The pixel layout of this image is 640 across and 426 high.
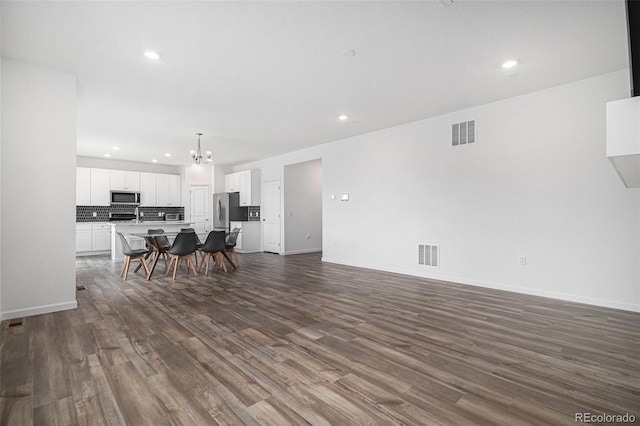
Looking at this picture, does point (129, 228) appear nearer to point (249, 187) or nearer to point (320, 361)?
point (249, 187)

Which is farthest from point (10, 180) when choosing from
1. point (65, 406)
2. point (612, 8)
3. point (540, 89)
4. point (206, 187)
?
point (206, 187)

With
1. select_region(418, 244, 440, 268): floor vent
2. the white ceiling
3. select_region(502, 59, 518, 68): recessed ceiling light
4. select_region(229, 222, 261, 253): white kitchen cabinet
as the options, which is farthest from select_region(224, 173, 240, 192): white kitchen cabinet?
select_region(502, 59, 518, 68): recessed ceiling light

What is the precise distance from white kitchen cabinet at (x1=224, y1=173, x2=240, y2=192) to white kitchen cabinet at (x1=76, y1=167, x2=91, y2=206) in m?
3.78

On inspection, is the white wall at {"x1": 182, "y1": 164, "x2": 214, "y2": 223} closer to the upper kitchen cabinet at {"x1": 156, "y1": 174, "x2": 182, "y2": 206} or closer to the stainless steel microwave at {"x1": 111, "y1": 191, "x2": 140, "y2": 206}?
the upper kitchen cabinet at {"x1": 156, "y1": 174, "x2": 182, "y2": 206}

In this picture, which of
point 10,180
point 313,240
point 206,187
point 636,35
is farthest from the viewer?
point 206,187

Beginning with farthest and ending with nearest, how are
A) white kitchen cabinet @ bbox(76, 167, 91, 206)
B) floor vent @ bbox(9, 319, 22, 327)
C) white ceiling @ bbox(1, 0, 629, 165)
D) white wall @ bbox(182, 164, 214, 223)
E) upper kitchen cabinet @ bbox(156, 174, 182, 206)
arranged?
white wall @ bbox(182, 164, 214, 223) < upper kitchen cabinet @ bbox(156, 174, 182, 206) < white kitchen cabinet @ bbox(76, 167, 91, 206) < floor vent @ bbox(9, 319, 22, 327) < white ceiling @ bbox(1, 0, 629, 165)

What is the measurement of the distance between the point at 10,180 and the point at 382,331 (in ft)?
13.7

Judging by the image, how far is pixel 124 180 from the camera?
903 cm

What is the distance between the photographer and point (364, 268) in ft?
20.2

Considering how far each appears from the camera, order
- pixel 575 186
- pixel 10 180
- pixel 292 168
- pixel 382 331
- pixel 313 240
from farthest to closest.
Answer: pixel 313 240 → pixel 292 168 → pixel 575 186 → pixel 10 180 → pixel 382 331

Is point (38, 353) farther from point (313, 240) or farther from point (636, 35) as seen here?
point (313, 240)

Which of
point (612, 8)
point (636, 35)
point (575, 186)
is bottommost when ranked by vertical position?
point (575, 186)

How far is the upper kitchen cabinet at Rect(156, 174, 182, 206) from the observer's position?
9719 millimetres

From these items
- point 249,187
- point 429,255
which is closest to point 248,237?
point 249,187
